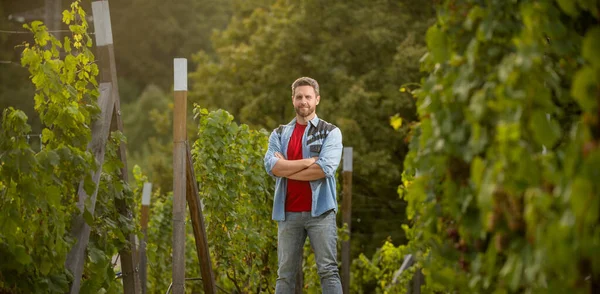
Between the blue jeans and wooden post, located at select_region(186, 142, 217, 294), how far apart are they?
447 mm

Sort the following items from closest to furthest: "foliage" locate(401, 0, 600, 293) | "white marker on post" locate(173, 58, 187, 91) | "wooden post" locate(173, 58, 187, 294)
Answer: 1. "foliage" locate(401, 0, 600, 293)
2. "wooden post" locate(173, 58, 187, 294)
3. "white marker on post" locate(173, 58, 187, 91)

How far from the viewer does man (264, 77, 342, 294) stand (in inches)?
204

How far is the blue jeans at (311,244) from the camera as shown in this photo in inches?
204

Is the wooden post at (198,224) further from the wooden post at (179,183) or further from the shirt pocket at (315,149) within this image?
the shirt pocket at (315,149)

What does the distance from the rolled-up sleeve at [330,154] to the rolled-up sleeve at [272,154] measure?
0.29 meters

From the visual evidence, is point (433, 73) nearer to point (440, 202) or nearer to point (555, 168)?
point (440, 202)

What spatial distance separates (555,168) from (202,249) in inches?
131

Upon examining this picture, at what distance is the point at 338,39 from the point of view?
18609 millimetres

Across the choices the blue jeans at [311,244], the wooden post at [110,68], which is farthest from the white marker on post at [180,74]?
the blue jeans at [311,244]

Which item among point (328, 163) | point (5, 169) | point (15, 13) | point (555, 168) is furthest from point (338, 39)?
point (555, 168)

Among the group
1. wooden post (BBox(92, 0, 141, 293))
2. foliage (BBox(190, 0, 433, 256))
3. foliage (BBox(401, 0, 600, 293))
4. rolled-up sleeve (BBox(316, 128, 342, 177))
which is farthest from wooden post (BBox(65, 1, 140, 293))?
foliage (BBox(190, 0, 433, 256))

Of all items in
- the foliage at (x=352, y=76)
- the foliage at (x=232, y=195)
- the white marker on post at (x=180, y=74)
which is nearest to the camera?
the white marker on post at (x=180, y=74)

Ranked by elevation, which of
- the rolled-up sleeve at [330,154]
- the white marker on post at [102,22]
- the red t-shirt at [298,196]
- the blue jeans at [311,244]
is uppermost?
the white marker on post at [102,22]

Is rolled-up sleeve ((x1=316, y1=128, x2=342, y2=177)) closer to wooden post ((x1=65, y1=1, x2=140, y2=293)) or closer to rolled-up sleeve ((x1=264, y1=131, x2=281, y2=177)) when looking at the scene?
rolled-up sleeve ((x1=264, y1=131, x2=281, y2=177))
